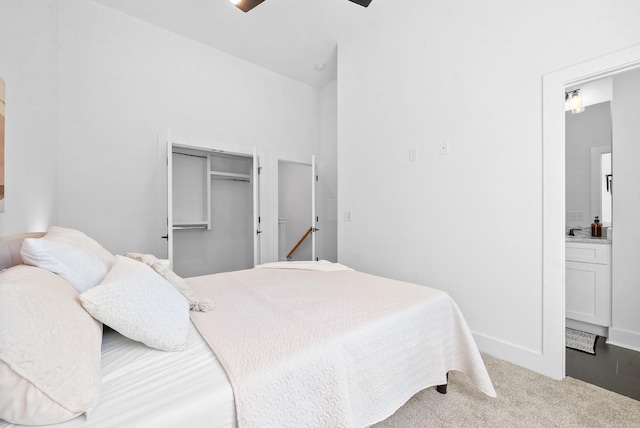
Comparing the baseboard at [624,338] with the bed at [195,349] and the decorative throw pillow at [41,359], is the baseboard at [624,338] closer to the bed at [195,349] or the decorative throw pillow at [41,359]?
the bed at [195,349]

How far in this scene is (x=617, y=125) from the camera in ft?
8.10

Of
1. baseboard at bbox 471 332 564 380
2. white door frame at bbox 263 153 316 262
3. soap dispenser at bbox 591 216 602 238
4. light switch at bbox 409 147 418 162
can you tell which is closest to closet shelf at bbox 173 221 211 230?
white door frame at bbox 263 153 316 262

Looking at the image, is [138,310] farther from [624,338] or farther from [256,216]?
[624,338]

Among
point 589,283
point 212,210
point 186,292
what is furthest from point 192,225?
point 589,283

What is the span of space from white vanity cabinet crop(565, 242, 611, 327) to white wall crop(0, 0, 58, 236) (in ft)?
13.6

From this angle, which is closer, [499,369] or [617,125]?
[499,369]

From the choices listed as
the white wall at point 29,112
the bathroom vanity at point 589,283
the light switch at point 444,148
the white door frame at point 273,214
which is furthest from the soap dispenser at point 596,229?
the white wall at point 29,112

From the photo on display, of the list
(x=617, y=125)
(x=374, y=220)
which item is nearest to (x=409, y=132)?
(x=374, y=220)

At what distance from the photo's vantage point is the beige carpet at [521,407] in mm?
1531

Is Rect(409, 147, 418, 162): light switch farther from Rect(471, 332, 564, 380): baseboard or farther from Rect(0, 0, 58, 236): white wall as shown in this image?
Rect(0, 0, 58, 236): white wall

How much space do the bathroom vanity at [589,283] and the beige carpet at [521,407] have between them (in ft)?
3.59

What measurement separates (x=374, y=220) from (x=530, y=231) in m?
1.38

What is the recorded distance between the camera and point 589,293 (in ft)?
8.79

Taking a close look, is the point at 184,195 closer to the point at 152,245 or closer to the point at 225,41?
the point at 152,245
